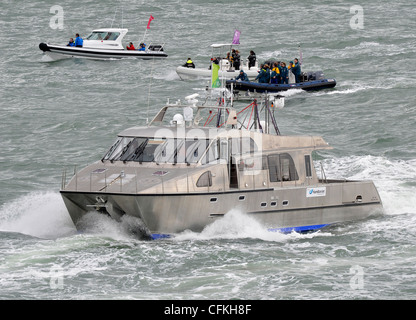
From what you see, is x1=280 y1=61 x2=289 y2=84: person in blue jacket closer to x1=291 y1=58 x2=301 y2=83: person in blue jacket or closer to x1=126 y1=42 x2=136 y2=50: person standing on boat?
x1=291 y1=58 x2=301 y2=83: person in blue jacket

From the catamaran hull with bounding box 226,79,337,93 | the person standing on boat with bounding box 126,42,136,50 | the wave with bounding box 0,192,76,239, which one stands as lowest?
the wave with bounding box 0,192,76,239

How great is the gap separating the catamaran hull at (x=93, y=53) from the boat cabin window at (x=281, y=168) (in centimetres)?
2791

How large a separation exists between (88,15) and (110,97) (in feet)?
71.2

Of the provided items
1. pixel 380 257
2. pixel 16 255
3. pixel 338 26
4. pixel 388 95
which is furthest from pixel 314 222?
pixel 338 26

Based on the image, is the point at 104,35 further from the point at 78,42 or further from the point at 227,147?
the point at 227,147

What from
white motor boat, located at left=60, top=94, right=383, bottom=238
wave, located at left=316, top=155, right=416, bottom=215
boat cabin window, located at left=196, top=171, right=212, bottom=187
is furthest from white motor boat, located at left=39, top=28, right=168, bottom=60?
boat cabin window, located at left=196, top=171, right=212, bottom=187

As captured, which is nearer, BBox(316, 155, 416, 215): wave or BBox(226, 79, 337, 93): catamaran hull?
BBox(316, 155, 416, 215): wave

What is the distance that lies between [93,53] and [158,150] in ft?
99.4

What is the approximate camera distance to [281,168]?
70.2 ft

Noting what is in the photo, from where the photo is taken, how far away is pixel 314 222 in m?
21.5

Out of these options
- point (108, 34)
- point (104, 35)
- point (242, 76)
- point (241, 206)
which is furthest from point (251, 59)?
point (241, 206)

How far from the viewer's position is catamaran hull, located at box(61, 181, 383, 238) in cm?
1911

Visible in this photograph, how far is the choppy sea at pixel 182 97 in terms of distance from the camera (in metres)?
17.3

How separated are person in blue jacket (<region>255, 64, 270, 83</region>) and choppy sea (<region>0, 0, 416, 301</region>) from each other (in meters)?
1.38
